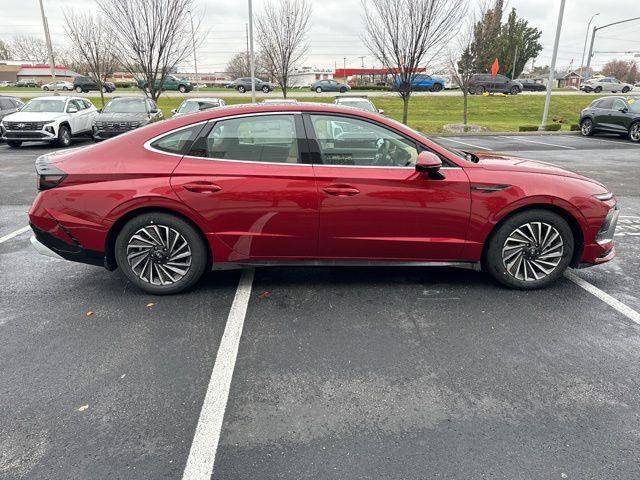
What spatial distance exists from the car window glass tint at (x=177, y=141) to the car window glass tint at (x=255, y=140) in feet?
0.39

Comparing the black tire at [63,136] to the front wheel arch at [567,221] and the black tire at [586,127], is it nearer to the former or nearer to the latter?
the front wheel arch at [567,221]

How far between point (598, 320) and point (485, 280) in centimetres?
101

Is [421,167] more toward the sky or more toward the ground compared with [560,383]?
more toward the sky

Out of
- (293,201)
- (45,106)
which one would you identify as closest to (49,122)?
(45,106)

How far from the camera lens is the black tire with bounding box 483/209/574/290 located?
4027 millimetres

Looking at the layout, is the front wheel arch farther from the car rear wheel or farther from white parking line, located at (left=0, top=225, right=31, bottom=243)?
the car rear wheel

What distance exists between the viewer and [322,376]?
291 cm

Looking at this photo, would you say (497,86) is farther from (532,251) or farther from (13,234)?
(13,234)

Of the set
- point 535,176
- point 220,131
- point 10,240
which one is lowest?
point 10,240

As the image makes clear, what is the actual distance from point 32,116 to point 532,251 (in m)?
15.6

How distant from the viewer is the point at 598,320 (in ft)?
12.0

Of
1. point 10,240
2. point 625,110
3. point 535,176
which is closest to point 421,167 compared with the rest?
point 535,176

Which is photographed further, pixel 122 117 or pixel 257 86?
pixel 257 86

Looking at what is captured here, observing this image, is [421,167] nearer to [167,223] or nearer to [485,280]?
[485,280]
